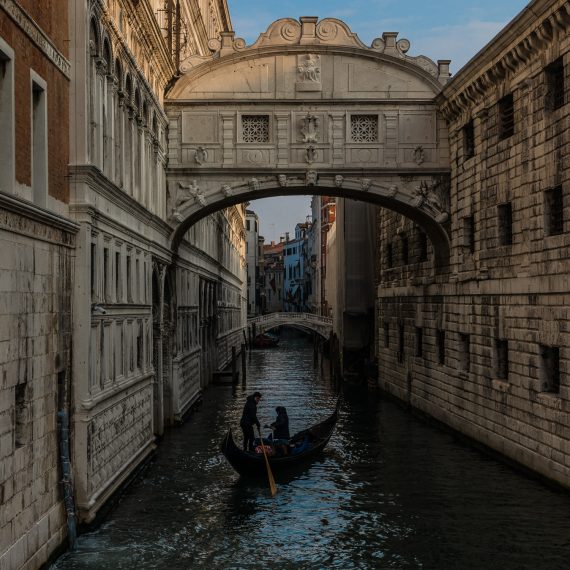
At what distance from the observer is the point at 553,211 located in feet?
54.1

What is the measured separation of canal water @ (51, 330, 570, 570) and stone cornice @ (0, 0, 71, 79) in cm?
649

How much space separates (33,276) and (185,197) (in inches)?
480

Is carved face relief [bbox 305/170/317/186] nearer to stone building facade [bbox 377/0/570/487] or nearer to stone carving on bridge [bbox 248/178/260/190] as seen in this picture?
stone carving on bridge [bbox 248/178/260/190]


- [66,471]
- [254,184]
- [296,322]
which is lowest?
[66,471]

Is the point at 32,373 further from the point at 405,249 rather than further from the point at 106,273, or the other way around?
the point at 405,249

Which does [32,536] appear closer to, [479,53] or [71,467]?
[71,467]

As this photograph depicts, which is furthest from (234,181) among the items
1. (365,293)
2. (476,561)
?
(365,293)

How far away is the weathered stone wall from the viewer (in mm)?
9539

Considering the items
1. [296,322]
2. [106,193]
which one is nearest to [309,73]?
[106,193]

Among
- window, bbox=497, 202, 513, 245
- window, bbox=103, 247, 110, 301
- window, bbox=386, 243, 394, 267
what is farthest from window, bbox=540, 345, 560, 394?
window, bbox=386, 243, 394, 267

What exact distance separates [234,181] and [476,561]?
509 inches

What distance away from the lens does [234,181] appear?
2261 cm

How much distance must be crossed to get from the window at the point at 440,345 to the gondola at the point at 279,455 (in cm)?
483

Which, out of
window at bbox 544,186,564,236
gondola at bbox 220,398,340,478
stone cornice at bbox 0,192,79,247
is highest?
window at bbox 544,186,564,236
